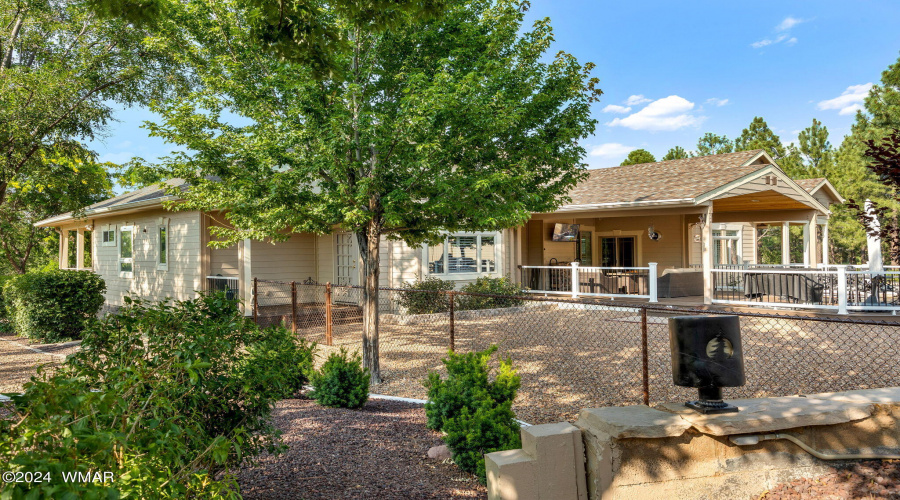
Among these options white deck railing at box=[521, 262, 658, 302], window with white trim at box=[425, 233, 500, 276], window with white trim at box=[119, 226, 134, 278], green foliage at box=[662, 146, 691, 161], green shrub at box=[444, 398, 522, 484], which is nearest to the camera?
green shrub at box=[444, 398, 522, 484]

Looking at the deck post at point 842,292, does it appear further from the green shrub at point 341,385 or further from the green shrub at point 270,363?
the green shrub at point 270,363

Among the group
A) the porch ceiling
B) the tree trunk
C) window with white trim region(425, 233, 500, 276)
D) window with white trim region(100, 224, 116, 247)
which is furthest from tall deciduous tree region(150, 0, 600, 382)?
window with white trim region(100, 224, 116, 247)

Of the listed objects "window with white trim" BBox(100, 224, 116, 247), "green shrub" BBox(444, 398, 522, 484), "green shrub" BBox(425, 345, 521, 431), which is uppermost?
"window with white trim" BBox(100, 224, 116, 247)

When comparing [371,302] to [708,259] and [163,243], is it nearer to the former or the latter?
[708,259]

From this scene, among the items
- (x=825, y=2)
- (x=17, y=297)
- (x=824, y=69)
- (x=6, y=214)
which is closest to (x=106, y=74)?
(x=17, y=297)

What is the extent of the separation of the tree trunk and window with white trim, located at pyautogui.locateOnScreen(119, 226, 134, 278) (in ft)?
44.7

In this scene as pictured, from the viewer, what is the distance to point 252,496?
3.47 meters

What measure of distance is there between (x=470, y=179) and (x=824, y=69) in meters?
42.8

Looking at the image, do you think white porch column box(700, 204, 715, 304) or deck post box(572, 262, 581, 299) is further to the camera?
deck post box(572, 262, 581, 299)

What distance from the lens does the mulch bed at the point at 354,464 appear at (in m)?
3.59

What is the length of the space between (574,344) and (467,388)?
573 centimetres

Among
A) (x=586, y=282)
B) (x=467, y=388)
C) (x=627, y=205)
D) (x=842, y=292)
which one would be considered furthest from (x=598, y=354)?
(x=586, y=282)

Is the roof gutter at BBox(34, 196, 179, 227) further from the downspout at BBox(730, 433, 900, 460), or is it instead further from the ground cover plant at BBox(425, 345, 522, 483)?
the downspout at BBox(730, 433, 900, 460)

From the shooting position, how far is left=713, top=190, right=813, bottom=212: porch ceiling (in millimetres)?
15160
